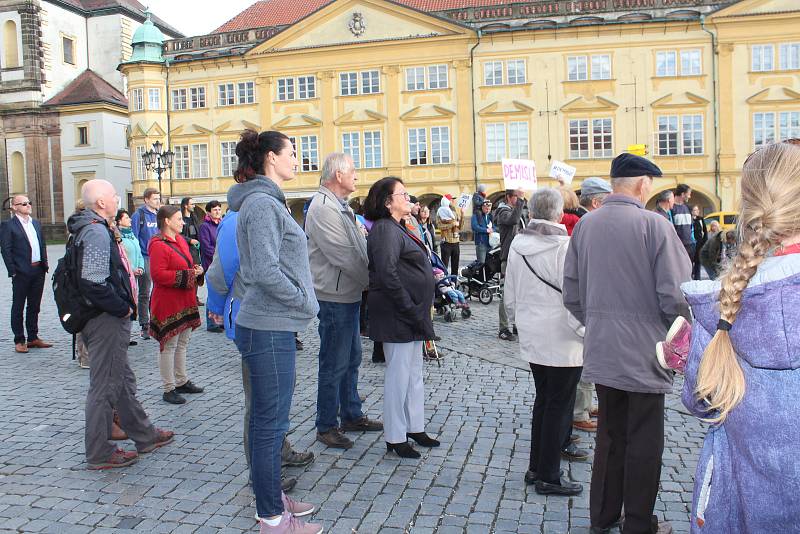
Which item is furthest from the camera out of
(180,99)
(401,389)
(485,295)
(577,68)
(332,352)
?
(180,99)

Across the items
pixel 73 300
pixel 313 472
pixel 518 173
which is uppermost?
pixel 518 173

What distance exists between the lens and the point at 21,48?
5272 centimetres

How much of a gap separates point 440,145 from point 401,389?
3352cm

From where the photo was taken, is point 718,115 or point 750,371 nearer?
point 750,371

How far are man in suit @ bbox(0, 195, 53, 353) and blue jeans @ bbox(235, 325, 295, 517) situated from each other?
6.88 metres

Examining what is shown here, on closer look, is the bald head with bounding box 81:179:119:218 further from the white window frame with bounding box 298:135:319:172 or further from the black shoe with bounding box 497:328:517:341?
the white window frame with bounding box 298:135:319:172

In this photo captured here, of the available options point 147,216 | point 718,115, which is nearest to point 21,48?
point 718,115

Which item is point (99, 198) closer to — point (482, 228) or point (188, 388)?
point (188, 388)

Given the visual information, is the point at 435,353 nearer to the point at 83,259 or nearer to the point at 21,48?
the point at 83,259

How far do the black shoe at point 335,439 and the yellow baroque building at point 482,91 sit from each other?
32.2m

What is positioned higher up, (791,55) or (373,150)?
(791,55)

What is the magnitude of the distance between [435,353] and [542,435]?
163 inches

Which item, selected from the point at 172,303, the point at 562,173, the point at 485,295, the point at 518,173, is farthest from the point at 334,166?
the point at 485,295

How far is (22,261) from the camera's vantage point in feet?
31.3
